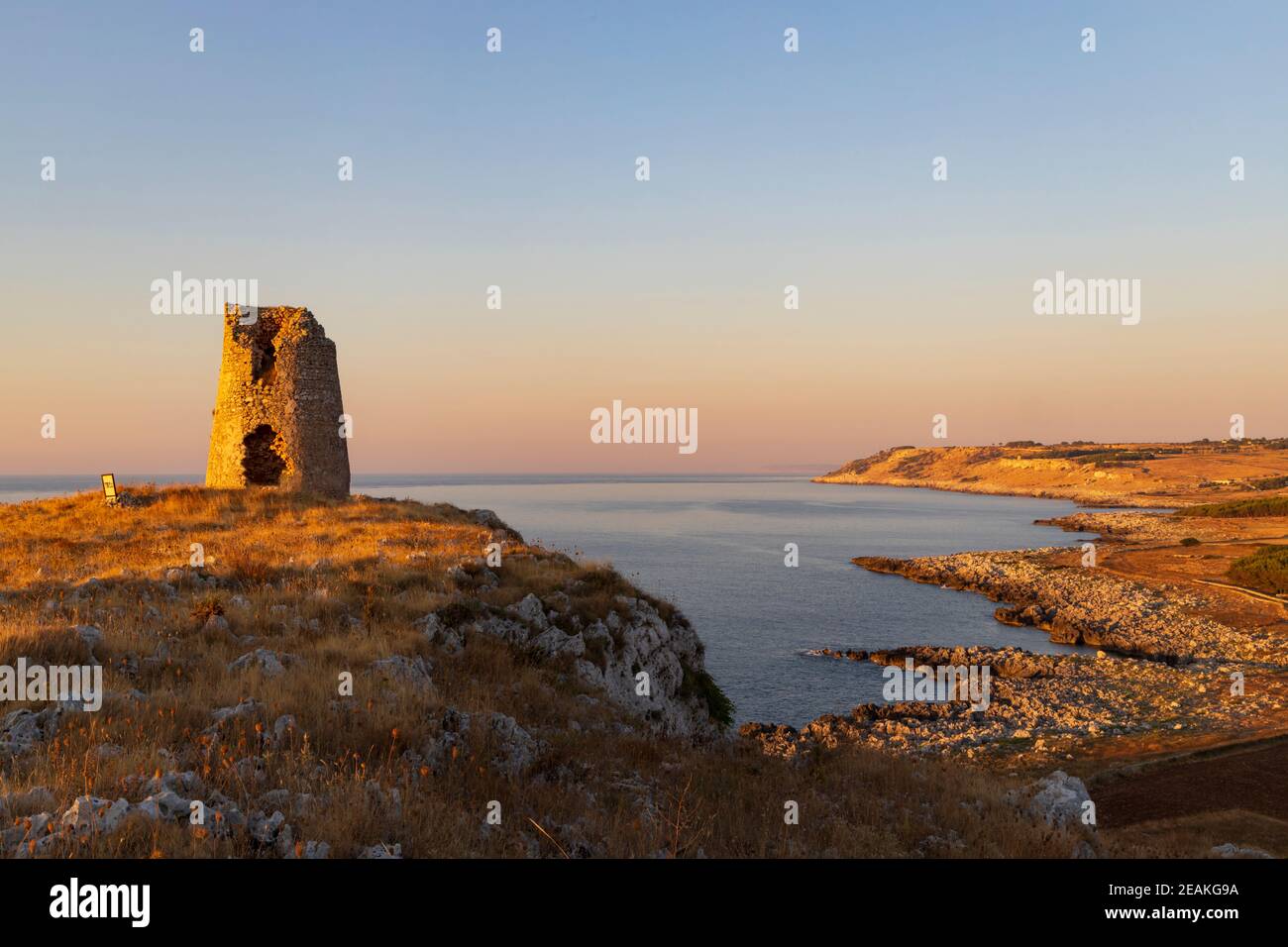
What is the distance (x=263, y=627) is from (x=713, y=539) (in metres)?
78.0

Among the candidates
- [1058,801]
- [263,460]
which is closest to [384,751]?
[1058,801]

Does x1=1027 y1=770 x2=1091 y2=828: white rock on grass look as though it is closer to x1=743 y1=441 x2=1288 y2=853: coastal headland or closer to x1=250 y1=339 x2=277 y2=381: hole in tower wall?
x1=743 y1=441 x2=1288 y2=853: coastal headland

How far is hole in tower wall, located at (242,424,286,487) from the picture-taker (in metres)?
27.4

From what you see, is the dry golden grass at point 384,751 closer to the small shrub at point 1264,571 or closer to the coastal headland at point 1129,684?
the coastal headland at point 1129,684

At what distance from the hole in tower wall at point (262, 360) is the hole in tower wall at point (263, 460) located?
216 centimetres

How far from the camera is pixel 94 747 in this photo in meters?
6.51

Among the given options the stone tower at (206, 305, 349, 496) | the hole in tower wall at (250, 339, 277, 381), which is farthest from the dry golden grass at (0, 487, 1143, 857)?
the hole in tower wall at (250, 339, 277, 381)

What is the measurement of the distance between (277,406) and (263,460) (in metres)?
2.55

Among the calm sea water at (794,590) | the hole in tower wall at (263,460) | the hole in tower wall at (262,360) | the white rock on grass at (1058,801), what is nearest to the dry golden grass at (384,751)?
the white rock on grass at (1058,801)

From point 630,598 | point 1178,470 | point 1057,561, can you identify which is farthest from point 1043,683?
point 1178,470

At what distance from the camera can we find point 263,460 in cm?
2759

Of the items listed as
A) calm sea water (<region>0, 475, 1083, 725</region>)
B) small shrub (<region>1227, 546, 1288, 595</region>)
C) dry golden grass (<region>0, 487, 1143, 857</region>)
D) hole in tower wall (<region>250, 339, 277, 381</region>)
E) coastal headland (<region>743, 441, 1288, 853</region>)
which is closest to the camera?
dry golden grass (<region>0, 487, 1143, 857</region>)

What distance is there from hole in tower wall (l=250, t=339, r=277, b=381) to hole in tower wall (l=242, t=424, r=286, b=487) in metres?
2.16
